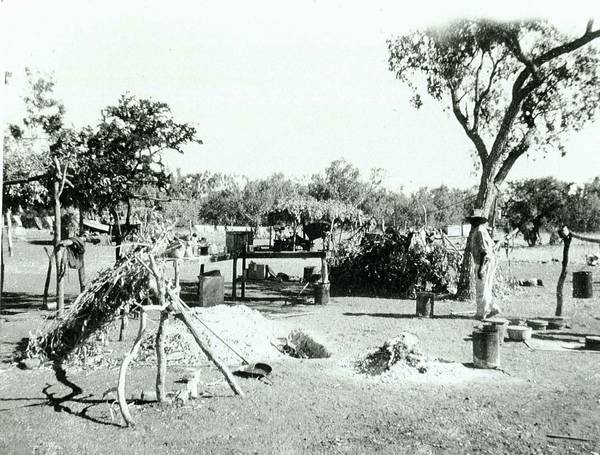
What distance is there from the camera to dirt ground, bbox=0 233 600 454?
4.62m

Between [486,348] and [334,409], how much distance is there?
8.43 ft

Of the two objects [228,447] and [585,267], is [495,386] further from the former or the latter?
[585,267]

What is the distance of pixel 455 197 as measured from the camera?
76.6 m

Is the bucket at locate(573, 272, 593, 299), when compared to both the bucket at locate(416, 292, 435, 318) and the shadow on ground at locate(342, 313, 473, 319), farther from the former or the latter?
the bucket at locate(416, 292, 435, 318)

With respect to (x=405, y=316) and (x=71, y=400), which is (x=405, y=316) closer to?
(x=405, y=316)

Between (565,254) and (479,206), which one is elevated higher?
(479,206)

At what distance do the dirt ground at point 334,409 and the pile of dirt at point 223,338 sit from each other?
435mm

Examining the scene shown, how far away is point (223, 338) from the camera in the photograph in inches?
307

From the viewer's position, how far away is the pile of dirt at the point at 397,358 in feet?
22.1

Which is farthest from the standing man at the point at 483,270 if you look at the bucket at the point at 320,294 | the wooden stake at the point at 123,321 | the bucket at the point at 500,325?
the wooden stake at the point at 123,321

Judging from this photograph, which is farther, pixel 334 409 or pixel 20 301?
pixel 20 301

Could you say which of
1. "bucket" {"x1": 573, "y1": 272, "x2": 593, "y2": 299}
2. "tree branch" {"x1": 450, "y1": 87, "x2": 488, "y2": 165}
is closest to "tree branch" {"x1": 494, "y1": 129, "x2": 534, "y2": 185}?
"tree branch" {"x1": 450, "y1": 87, "x2": 488, "y2": 165}

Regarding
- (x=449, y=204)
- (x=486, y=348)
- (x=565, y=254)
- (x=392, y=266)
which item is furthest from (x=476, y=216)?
(x=449, y=204)

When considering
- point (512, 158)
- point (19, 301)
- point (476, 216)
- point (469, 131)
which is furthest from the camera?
point (469, 131)
